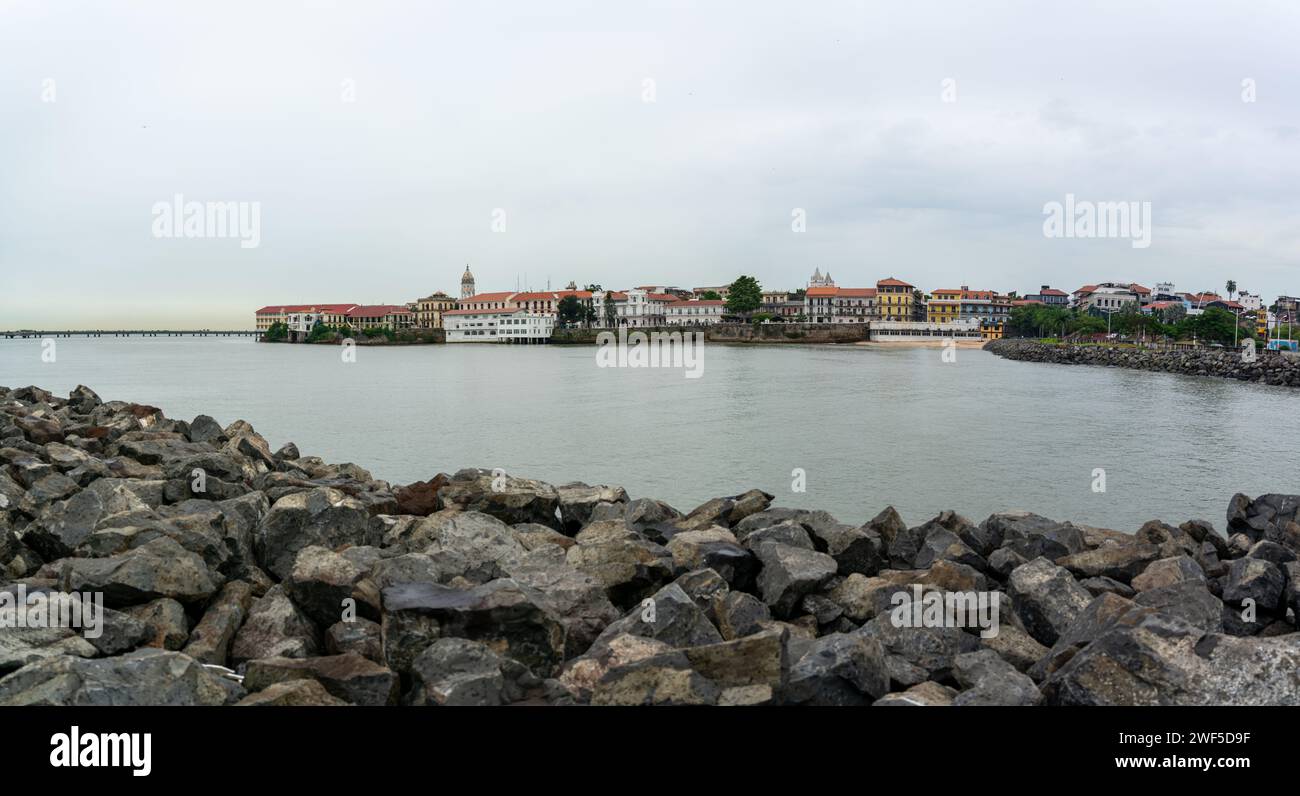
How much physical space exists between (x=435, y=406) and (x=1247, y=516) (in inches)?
1269

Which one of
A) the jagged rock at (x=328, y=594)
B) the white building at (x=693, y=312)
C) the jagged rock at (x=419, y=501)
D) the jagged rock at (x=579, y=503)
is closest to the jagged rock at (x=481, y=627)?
the jagged rock at (x=328, y=594)

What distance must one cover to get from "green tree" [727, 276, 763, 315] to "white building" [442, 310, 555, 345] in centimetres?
3235

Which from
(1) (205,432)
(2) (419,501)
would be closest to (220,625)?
(2) (419,501)

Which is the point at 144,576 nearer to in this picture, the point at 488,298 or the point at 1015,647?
the point at 1015,647

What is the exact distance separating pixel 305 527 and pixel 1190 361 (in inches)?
2885

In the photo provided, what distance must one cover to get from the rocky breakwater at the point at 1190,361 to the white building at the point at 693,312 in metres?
63.6

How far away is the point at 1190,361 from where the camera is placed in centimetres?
6556

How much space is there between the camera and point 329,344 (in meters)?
161

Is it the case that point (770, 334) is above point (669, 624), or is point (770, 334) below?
above

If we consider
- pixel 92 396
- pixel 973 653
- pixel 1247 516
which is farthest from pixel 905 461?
pixel 92 396

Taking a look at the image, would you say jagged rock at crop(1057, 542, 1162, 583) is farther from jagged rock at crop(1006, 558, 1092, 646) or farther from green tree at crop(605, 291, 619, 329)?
green tree at crop(605, 291, 619, 329)

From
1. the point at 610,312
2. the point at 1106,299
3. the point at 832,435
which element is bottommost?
the point at 832,435

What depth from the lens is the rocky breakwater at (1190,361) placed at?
54.7 m
